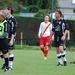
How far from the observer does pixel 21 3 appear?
55875 millimetres

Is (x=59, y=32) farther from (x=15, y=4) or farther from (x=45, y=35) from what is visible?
(x=15, y=4)

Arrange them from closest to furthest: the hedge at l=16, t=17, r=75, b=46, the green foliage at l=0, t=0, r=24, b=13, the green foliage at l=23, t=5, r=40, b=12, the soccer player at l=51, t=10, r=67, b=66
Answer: the soccer player at l=51, t=10, r=67, b=66 → the hedge at l=16, t=17, r=75, b=46 → the green foliage at l=0, t=0, r=24, b=13 → the green foliage at l=23, t=5, r=40, b=12

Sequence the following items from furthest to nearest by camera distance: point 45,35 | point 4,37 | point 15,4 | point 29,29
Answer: point 15,4 → point 29,29 → point 45,35 → point 4,37

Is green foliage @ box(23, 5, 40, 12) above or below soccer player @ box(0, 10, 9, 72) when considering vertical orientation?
below

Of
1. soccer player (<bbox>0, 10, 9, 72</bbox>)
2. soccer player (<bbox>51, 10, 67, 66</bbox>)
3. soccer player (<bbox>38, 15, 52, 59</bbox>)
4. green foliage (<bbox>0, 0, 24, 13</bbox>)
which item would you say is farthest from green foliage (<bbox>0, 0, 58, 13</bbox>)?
soccer player (<bbox>0, 10, 9, 72</bbox>)

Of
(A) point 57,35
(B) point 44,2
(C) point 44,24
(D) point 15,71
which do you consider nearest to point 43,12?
(B) point 44,2

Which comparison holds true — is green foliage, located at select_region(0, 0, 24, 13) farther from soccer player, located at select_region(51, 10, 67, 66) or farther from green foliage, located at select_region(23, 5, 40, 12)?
soccer player, located at select_region(51, 10, 67, 66)

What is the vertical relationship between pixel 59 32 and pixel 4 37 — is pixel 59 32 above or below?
below

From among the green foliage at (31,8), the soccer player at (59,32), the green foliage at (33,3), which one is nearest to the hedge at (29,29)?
the green foliage at (31,8)

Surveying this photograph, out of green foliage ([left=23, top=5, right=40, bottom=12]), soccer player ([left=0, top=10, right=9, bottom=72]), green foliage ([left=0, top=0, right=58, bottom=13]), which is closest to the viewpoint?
soccer player ([left=0, top=10, right=9, bottom=72])

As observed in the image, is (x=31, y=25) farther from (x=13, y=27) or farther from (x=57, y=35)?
(x=13, y=27)

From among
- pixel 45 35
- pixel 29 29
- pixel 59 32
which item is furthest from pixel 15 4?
pixel 59 32

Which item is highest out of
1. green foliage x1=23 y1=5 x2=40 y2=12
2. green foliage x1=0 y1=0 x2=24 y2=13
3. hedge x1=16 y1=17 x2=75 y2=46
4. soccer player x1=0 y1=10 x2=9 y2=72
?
soccer player x1=0 y1=10 x2=9 y2=72

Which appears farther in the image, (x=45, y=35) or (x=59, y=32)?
(x=45, y=35)
